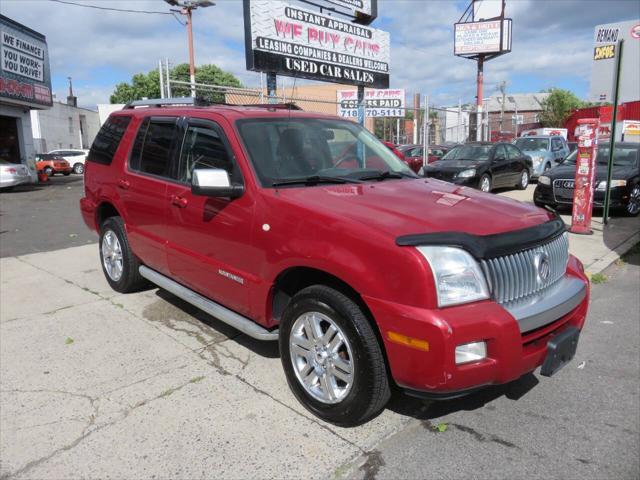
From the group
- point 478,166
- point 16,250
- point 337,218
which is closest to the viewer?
point 337,218

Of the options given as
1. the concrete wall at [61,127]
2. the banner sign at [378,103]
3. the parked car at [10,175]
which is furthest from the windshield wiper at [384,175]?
the concrete wall at [61,127]

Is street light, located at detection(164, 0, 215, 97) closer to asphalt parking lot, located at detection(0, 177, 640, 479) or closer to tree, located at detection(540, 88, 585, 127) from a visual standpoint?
asphalt parking lot, located at detection(0, 177, 640, 479)

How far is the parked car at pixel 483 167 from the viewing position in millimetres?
13594

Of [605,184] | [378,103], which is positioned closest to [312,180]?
[605,184]

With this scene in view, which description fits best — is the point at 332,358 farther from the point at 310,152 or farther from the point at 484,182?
the point at 484,182

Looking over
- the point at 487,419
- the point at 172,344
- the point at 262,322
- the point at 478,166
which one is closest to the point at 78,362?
the point at 172,344

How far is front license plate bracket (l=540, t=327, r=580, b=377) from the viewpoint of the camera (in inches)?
109

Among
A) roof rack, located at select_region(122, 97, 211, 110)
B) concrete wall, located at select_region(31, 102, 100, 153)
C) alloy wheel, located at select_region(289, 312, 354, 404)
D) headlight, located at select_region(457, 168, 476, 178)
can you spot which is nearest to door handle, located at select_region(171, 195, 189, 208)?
roof rack, located at select_region(122, 97, 211, 110)

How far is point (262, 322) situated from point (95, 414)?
1191mm

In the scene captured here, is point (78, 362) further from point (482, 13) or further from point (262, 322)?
point (482, 13)

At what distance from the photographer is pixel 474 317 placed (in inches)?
98.8

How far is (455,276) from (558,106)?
245 ft

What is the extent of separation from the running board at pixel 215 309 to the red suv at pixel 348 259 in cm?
1

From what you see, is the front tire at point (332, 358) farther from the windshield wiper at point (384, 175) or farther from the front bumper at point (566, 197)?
the front bumper at point (566, 197)
